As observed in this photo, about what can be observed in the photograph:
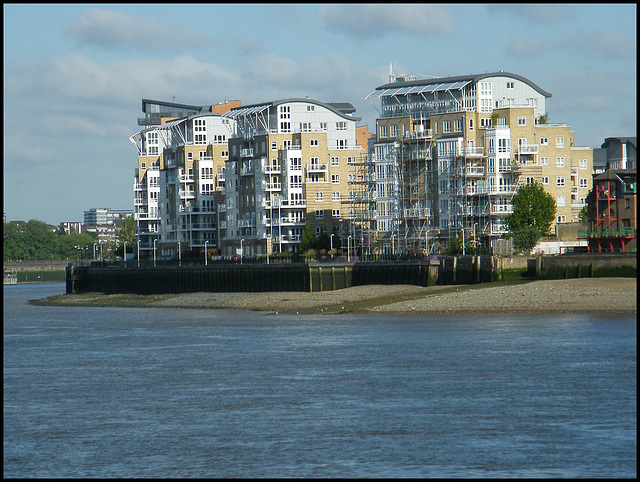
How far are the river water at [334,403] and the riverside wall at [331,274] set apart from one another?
66.1 feet

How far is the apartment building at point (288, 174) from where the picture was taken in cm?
13200

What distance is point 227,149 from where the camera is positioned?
153 metres

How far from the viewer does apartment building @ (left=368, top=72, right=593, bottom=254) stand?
108 m

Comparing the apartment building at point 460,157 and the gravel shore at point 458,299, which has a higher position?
the apartment building at point 460,157

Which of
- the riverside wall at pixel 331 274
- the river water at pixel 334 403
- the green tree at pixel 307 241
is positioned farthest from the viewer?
the green tree at pixel 307 241

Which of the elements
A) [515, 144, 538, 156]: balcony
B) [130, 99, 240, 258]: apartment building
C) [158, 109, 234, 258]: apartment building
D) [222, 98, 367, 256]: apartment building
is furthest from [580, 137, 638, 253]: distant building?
[158, 109, 234, 258]: apartment building

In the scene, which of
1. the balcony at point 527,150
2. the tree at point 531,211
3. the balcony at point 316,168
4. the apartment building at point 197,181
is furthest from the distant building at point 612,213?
the apartment building at point 197,181

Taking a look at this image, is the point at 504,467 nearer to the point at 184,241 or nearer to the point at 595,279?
the point at 595,279

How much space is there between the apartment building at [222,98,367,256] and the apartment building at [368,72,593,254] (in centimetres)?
1167

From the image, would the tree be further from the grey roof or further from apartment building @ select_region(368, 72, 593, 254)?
the grey roof

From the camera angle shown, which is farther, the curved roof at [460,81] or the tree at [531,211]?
the curved roof at [460,81]

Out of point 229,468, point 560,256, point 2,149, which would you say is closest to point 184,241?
point 560,256

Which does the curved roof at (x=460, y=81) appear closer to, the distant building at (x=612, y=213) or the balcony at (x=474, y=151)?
the balcony at (x=474, y=151)

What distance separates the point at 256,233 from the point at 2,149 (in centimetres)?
12276
